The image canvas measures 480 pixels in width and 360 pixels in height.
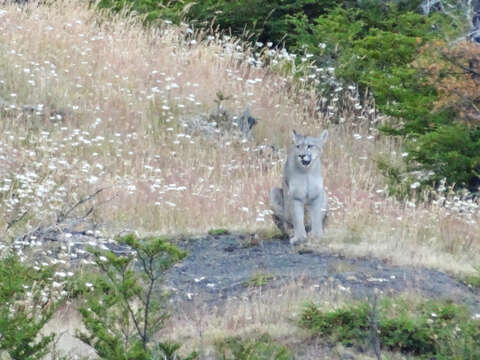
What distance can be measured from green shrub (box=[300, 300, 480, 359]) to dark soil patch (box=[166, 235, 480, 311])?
2.16 ft

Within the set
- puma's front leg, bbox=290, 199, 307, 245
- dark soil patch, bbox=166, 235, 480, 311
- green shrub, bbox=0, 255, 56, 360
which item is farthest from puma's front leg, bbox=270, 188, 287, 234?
green shrub, bbox=0, 255, 56, 360

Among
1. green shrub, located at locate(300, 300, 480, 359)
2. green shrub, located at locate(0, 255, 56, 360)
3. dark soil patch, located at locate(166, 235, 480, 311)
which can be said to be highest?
green shrub, located at locate(0, 255, 56, 360)

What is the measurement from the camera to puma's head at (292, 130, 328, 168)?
10109 mm

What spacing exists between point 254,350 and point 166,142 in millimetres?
10534

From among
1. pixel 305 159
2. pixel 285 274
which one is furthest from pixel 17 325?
pixel 305 159

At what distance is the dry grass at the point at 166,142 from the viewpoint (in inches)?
436

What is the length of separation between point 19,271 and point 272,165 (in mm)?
8847

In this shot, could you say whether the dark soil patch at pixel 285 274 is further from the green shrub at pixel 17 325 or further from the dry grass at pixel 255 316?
the green shrub at pixel 17 325

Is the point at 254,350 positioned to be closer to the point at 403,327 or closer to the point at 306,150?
the point at 403,327

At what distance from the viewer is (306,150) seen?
10164 mm

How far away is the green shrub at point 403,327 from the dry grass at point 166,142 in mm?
2030

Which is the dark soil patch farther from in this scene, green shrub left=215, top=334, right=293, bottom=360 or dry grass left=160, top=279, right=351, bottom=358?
green shrub left=215, top=334, right=293, bottom=360

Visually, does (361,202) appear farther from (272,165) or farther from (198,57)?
(198,57)

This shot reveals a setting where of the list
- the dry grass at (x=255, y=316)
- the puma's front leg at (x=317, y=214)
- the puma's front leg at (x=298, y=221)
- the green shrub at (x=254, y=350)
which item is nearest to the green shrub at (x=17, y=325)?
the green shrub at (x=254, y=350)
